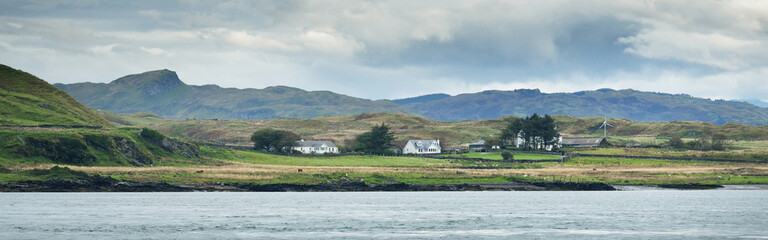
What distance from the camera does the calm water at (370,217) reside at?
56531mm

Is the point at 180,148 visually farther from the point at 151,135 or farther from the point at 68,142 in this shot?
the point at 68,142

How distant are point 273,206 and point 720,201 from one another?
55.3m

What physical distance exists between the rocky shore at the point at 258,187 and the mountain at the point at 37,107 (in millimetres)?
51865

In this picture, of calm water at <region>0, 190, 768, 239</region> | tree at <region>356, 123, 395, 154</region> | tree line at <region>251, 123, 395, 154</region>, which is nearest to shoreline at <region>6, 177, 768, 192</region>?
calm water at <region>0, 190, 768, 239</region>

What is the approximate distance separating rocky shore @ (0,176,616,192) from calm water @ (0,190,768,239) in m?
3.14

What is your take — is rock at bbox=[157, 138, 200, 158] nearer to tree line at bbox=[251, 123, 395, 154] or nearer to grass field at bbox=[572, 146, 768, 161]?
tree line at bbox=[251, 123, 395, 154]

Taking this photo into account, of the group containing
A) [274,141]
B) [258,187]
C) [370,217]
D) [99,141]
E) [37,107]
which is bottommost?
[370,217]

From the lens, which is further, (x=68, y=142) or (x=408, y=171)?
(x=408, y=171)

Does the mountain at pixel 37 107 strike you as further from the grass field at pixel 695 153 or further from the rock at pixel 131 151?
the grass field at pixel 695 153

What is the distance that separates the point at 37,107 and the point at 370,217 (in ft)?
427

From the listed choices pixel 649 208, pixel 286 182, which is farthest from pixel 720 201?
pixel 286 182

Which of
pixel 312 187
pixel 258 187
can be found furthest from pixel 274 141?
pixel 258 187

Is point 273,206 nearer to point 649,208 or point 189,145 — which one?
point 649,208

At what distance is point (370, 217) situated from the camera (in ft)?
229
